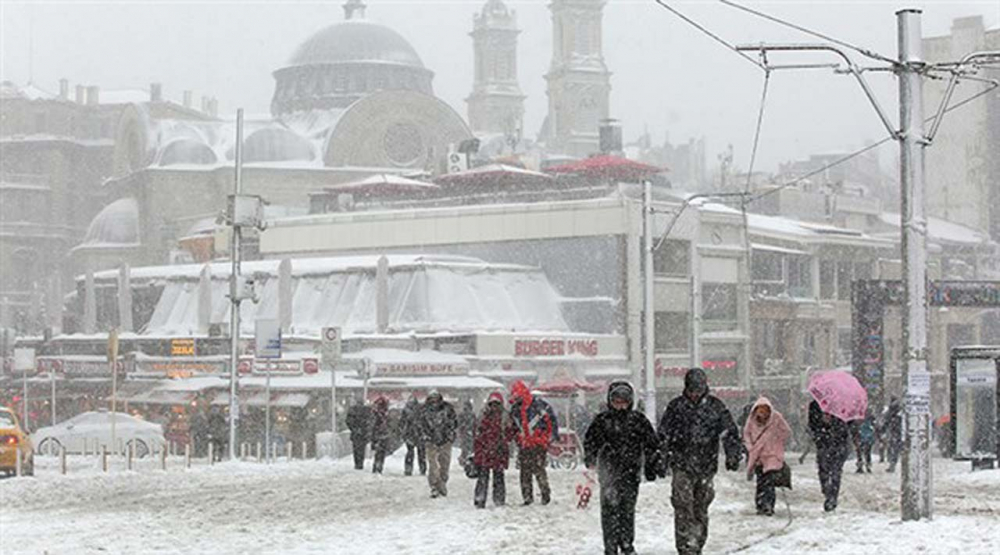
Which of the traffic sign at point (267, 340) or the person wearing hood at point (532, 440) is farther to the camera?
the traffic sign at point (267, 340)

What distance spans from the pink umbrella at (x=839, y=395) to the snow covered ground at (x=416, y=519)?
3.65 feet

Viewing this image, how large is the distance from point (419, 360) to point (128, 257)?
44998 mm

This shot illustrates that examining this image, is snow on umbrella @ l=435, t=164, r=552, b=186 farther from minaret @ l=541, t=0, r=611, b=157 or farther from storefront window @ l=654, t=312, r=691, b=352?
minaret @ l=541, t=0, r=611, b=157

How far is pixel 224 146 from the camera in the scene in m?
98.6

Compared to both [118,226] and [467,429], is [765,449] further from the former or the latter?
[118,226]

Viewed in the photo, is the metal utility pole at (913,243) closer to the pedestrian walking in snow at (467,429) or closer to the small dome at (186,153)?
the pedestrian walking in snow at (467,429)

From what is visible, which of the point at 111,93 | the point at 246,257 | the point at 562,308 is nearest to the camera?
the point at 562,308

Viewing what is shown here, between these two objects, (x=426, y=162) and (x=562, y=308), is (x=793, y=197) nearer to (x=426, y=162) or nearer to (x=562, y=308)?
(x=426, y=162)

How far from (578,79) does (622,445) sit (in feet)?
394

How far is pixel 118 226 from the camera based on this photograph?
97.4m

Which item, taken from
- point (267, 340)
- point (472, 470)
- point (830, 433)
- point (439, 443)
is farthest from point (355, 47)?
point (830, 433)

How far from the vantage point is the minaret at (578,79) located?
→ 13375 centimetres

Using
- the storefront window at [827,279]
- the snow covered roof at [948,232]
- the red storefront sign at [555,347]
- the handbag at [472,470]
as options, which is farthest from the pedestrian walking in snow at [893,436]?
the snow covered roof at [948,232]

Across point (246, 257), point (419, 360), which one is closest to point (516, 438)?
point (419, 360)
